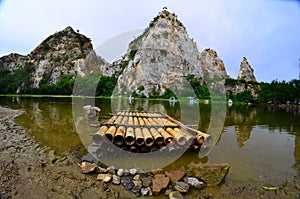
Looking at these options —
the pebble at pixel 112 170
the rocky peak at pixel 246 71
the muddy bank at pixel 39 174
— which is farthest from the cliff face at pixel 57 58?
the pebble at pixel 112 170

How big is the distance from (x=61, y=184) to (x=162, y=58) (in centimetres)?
5894

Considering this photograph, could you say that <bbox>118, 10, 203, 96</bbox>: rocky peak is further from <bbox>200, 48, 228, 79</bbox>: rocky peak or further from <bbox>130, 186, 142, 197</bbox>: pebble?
<bbox>130, 186, 142, 197</bbox>: pebble

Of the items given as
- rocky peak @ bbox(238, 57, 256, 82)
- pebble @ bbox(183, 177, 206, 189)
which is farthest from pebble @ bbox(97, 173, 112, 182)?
rocky peak @ bbox(238, 57, 256, 82)

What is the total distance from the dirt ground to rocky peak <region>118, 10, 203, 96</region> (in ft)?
159

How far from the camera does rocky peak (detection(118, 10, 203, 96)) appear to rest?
57031 mm

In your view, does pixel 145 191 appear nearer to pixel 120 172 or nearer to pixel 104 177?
pixel 120 172

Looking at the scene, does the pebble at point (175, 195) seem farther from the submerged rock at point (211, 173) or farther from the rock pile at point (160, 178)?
the submerged rock at point (211, 173)

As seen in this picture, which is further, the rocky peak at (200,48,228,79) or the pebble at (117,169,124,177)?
the rocky peak at (200,48,228,79)

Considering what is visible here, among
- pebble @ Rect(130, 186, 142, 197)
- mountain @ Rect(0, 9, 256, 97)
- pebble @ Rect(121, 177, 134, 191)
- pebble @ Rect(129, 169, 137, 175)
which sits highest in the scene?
mountain @ Rect(0, 9, 256, 97)

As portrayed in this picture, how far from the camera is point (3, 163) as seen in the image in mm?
4805

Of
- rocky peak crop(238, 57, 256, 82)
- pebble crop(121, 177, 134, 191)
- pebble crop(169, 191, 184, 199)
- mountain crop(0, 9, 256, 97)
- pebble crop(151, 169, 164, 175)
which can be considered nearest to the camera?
pebble crop(169, 191, 184, 199)

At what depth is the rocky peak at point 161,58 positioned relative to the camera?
5703cm

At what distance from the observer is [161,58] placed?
60750 millimetres

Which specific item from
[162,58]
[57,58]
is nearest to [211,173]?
[162,58]
